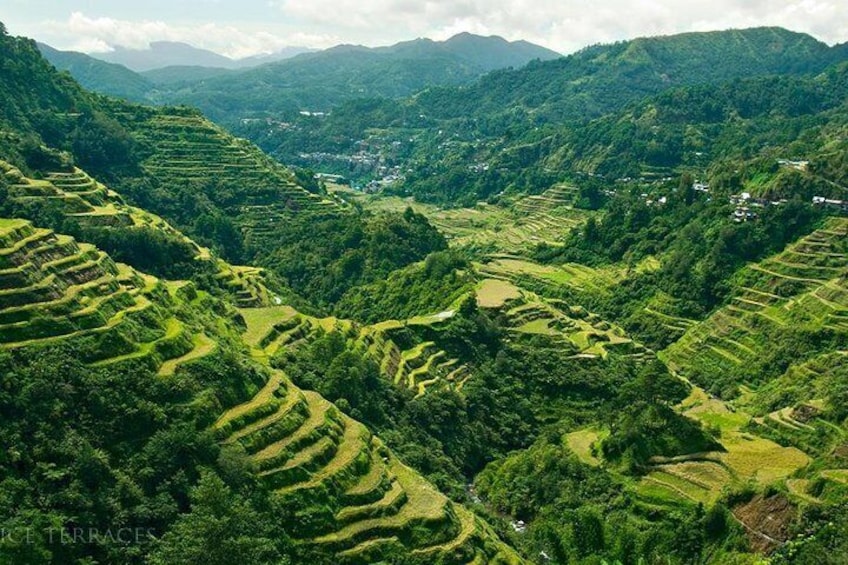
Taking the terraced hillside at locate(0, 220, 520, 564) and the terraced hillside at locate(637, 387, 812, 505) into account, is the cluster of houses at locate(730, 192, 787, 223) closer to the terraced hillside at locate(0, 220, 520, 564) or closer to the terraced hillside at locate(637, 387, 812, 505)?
the terraced hillside at locate(637, 387, 812, 505)

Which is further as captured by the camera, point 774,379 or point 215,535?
point 774,379

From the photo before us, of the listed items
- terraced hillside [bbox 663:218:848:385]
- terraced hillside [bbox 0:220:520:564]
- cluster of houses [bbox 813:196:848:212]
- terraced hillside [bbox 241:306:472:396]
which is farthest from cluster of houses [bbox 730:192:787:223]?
terraced hillside [bbox 0:220:520:564]

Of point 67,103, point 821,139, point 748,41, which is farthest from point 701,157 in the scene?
point 748,41

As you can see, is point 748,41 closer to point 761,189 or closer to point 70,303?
point 761,189

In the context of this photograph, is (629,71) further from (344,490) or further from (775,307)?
(344,490)

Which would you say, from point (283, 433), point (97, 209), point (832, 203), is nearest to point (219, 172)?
point (97, 209)

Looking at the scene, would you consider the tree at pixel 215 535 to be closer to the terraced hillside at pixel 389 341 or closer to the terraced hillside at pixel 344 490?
the terraced hillside at pixel 344 490
